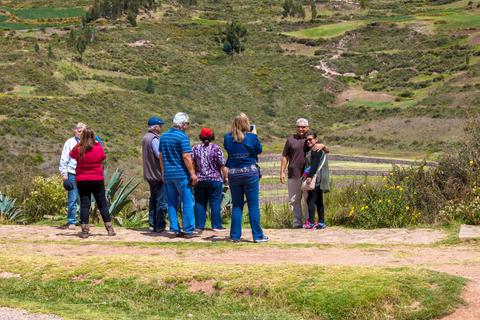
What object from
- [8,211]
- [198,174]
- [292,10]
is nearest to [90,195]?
[198,174]

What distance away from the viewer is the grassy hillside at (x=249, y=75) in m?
48.7

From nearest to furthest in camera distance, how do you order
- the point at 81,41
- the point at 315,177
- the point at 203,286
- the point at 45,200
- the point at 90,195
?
the point at 203,286 → the point at 90,195 → the point at 315,177 → the point at 45,200 → the point at 81,41

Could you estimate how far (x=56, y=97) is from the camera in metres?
52.7

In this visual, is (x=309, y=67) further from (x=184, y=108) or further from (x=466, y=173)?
(x=466, y=173)

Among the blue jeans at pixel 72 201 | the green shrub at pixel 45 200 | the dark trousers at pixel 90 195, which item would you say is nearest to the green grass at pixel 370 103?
the green shrub at pixel 45 200

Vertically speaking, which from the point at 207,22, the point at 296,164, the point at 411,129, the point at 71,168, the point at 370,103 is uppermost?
the point at 207,22

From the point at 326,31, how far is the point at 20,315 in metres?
89.1

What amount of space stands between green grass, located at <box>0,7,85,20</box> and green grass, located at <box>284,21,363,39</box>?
29654 mm

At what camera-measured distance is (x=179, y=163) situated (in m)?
11.2

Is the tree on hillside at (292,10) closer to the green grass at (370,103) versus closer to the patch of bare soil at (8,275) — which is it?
the green grass at (370,103)

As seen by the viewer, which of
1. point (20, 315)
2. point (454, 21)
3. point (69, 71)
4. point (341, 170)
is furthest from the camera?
point (454, 21)

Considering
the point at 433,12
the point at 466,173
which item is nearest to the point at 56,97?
the point at 466,173

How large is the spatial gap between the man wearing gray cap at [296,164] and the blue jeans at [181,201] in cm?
183

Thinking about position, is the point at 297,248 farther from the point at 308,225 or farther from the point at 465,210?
the point at 465,210
